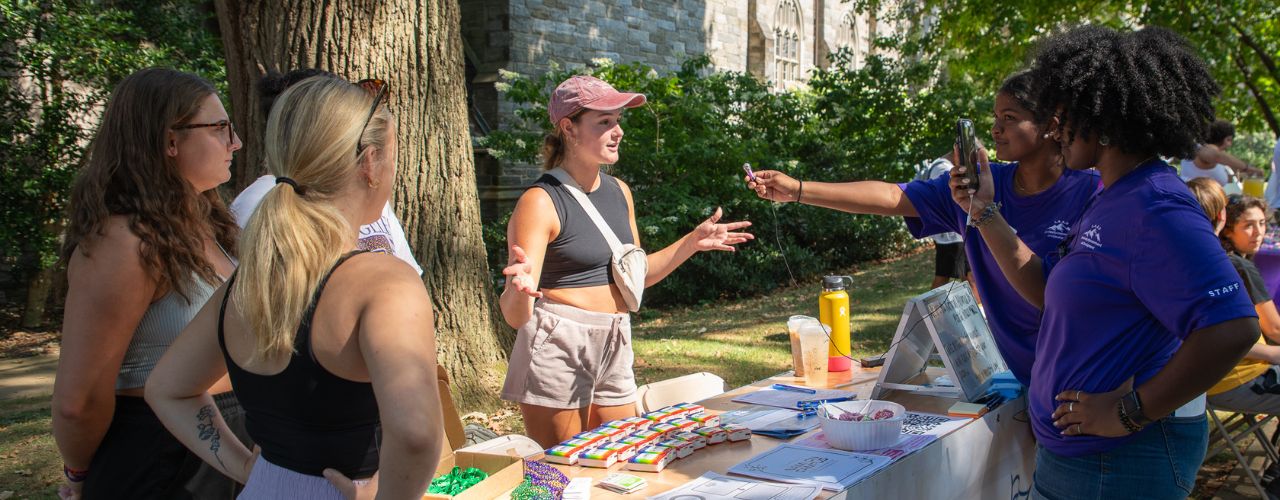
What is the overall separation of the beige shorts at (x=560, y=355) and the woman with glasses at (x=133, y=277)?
111cm

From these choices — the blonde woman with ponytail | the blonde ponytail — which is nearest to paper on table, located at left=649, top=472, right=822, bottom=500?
the blonde woman with ponytail

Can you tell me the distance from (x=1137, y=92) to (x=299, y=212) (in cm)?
187

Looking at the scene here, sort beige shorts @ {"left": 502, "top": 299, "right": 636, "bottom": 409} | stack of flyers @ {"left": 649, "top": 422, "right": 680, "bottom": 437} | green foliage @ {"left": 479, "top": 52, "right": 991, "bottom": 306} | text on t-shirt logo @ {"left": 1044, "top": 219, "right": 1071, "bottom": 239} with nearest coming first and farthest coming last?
stack of flyers @ {"left": 649, "top": 422, "right": 680, "bottom": 437} < text on t-shirt logo @ {"left": 1044, "top": 219, "right": 1071, "bottom": 239} < beige shorts @ {"left": 502, "top": 299, "right": 636, "bottom": 409} < green foliage @ {"left": 479, "top": 52, "right": 991, "bottom": 306}

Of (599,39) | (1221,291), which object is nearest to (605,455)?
A: (1221,291)

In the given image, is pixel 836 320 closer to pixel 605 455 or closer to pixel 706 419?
pixel 706 419

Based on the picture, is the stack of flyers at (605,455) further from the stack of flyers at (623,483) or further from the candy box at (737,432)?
the candy box at (737,432)

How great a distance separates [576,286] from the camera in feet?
10.7

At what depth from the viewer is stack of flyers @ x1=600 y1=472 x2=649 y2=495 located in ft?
7.32

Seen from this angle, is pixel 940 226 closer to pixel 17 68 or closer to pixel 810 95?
pixel 17 68

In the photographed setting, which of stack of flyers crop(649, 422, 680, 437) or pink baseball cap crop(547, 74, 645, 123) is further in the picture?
pink baseball cap crop(547, 74, 645, 123)

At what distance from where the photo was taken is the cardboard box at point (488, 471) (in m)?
2.04

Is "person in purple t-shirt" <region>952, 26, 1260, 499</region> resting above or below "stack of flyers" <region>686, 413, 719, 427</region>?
above

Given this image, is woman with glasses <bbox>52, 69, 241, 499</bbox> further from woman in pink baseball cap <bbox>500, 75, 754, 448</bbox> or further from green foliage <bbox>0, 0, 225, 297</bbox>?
green foliage <bbox>0, 0, 225, 297</bbox>

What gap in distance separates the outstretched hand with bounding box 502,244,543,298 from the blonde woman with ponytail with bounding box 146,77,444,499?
0.97m
